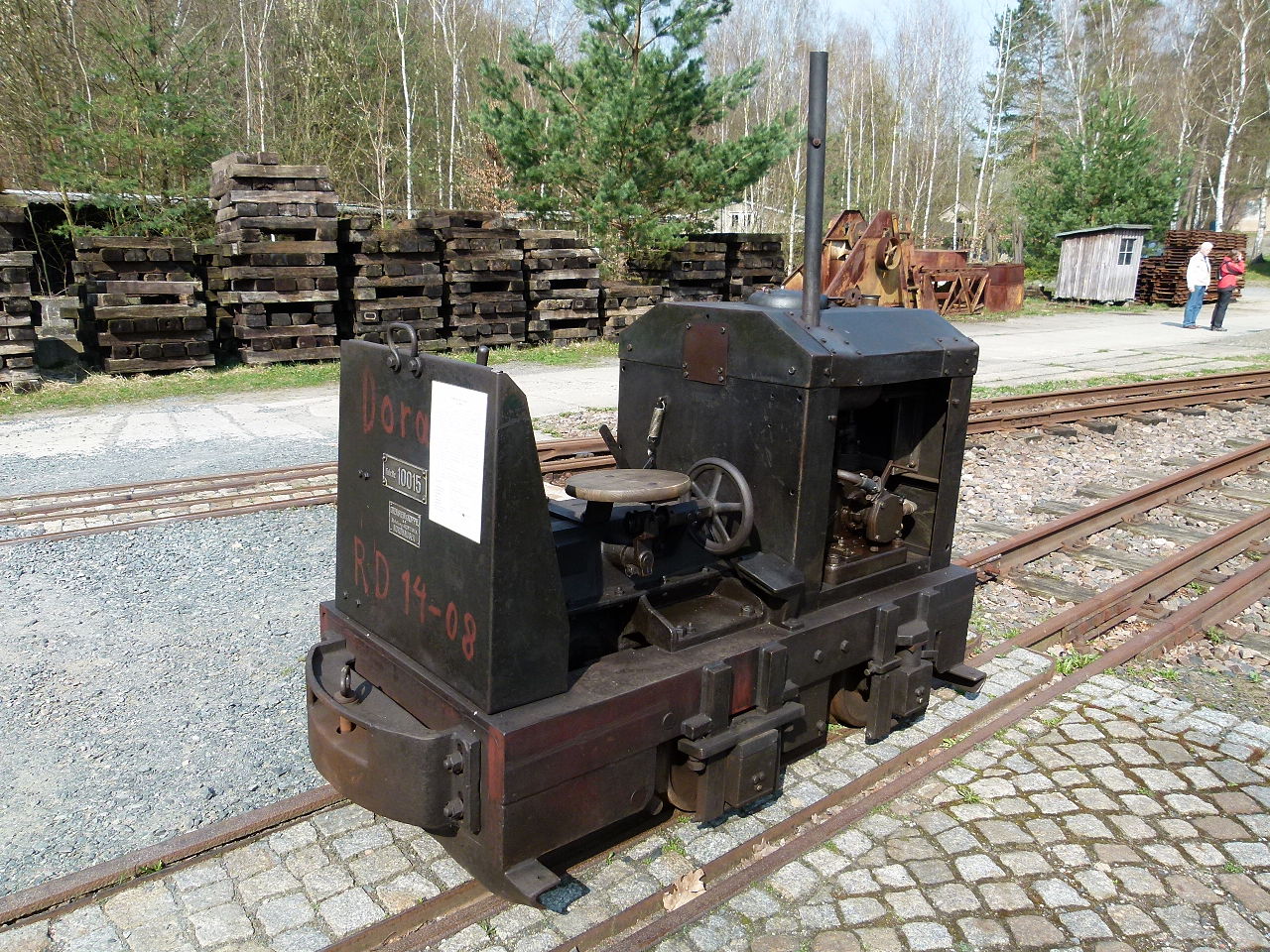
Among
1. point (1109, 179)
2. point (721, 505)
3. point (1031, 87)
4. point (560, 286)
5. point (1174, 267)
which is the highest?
point (1031, 87)

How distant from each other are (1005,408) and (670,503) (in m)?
9.06

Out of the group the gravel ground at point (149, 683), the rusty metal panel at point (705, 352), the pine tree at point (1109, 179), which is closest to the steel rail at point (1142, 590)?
the rusty metal panel at point (705, 352)

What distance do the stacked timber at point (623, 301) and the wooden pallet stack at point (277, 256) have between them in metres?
5.09

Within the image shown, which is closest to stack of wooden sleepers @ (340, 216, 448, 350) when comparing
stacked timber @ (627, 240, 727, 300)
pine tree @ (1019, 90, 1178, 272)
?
stacked timber @ (627, 240, 727, 300)

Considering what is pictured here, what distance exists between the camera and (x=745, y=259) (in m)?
18.3

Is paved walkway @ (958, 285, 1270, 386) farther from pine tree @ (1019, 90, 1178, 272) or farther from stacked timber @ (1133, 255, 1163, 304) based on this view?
pine tree @ (1019, 90, 1178, 272)

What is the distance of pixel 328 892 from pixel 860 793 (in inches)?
72.2

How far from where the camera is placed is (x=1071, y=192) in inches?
1175

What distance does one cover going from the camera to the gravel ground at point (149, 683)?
3.12 meters

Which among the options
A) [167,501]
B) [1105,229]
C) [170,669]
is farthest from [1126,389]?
[1105,229]

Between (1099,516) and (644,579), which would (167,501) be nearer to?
(644,579)

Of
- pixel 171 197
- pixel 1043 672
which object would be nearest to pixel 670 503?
pixel 1043 672

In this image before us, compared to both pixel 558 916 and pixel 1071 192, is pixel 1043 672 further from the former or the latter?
pixel 1071 192

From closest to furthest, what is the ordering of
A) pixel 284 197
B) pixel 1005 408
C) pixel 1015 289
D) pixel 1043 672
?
pixel 1043 672
pixel 1005 408
pixel 284 197
pixel 1015 289
